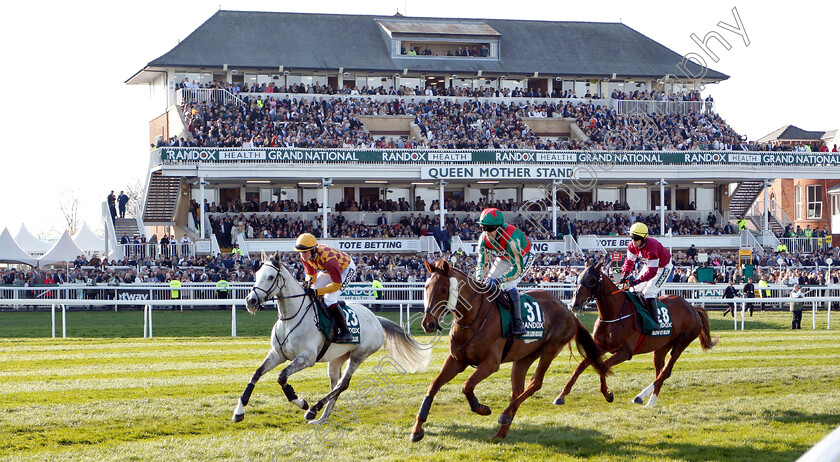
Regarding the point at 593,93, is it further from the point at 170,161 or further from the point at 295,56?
the point at 170,161

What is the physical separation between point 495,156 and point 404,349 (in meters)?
25.6

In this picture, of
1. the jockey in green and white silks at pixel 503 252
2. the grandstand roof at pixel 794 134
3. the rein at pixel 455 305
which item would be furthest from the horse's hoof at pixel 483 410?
the grandstand roof at pixel 794 134

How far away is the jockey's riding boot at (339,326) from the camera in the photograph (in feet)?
28.4

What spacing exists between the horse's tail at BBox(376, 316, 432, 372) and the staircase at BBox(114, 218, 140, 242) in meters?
25.6

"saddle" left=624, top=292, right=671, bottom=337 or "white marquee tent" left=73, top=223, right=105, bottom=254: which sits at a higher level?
"white marquee tent" left=73, top=223, right=105, bottom=254

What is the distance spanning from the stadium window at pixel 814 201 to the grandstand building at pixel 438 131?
30.1ft

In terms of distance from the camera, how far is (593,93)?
4450cm

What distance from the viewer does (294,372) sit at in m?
8.18

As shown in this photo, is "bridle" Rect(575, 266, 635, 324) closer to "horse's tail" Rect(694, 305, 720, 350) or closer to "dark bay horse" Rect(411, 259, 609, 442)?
"dark bay horse" Rect(411, 259, 609, 442)

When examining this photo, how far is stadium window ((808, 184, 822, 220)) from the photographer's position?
50.1m

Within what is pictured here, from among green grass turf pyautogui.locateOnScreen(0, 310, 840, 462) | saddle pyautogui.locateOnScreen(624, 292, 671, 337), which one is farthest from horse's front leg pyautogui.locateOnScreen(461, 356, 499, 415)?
saddle pyautogui.locateOnScreen(624, 292, 671, 337)

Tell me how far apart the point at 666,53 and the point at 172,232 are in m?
25.7

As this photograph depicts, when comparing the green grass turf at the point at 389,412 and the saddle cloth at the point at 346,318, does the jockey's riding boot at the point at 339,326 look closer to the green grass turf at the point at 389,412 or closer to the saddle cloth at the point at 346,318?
the saddle cloth at the point at 346,318

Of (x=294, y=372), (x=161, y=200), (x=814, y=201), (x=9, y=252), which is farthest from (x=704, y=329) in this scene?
(x=814, y=201)
